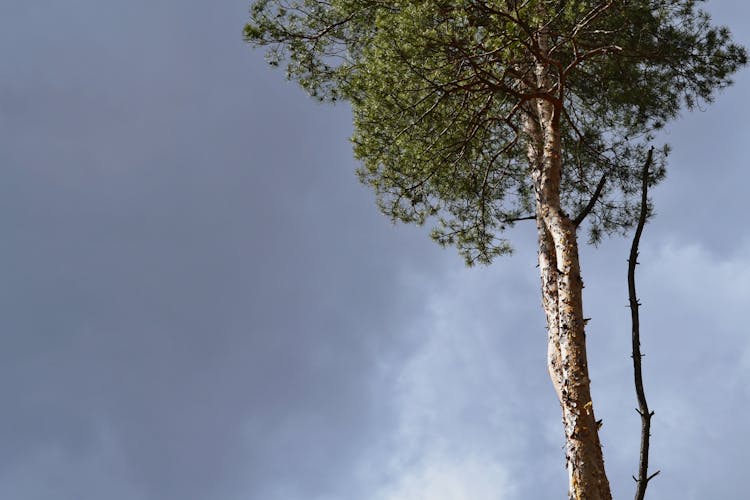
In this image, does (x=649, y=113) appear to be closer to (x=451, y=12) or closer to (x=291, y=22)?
(x=451, y=12)

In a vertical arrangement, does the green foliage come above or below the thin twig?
above

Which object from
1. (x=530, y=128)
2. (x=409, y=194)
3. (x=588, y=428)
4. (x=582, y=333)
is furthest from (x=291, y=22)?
(x=588, y=428)

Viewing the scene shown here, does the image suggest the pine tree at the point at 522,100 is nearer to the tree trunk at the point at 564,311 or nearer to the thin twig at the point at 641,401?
the tree trunk at the point at 564,311

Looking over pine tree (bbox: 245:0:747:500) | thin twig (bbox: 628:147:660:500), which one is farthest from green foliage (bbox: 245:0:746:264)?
thin twig (bbox: 628:147:660:500)

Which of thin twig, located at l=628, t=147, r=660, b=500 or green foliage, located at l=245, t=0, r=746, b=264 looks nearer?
thin twig, located at l=628, t=147, r=660, b=500

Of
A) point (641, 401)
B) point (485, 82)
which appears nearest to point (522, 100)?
point (485, 82)

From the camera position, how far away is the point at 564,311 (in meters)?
7.25

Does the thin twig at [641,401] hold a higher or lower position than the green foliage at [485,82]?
lower

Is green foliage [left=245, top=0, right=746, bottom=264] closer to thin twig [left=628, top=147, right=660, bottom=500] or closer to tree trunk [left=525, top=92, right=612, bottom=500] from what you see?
tree trunk [left=525, top=92, right=612, bottom=500]

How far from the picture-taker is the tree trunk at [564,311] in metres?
Answer: 6.46

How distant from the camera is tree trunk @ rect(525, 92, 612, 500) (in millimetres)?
6457

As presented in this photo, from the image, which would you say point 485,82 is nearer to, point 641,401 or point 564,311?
point 564,311

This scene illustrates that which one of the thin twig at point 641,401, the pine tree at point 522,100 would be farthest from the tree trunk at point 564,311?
the thin twig at point 641,401

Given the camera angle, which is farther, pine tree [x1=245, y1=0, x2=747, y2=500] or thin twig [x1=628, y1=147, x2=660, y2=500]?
pine tree [x1=245, y1=0, x2=747, y2=500]
